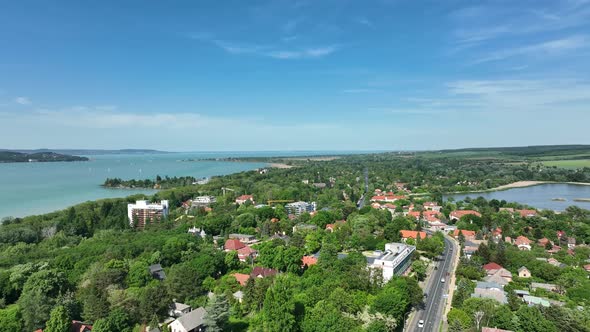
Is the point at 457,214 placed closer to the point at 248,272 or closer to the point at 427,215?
the point at 427,215

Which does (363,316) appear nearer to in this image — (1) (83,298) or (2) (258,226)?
(1) (83,298)

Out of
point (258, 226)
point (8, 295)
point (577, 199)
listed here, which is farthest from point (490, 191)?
point (8, 295)

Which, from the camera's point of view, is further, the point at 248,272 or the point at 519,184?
the point at 519,184

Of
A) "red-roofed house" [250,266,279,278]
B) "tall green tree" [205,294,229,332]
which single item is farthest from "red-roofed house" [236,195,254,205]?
"tall green tree" [205,294,229,332]

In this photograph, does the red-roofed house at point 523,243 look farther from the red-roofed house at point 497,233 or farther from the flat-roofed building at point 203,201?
the flat-roofed building at point 203,201

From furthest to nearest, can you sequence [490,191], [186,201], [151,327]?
[490,191] → [186,201] → [151,327]

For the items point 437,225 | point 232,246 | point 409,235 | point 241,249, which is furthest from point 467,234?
point 232,246

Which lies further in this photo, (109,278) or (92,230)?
(92,230)
